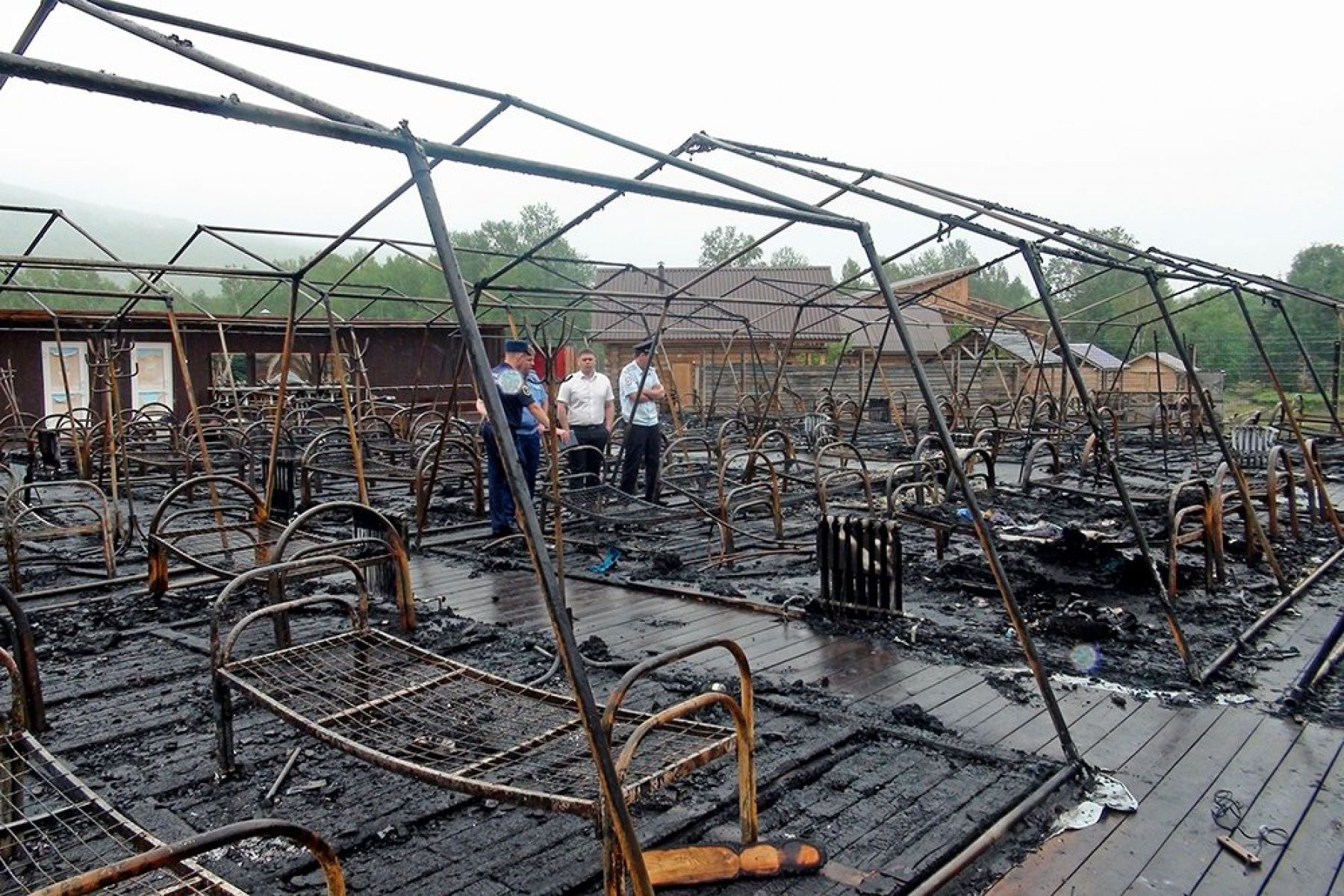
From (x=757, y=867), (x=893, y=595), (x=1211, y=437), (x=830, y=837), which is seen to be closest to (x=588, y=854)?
(x=757, y=867)

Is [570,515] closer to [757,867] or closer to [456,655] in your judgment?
[456,655]

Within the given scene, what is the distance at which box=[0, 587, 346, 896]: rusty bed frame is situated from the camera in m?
1.89

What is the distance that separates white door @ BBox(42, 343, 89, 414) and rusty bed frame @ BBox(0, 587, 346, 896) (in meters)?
15.3

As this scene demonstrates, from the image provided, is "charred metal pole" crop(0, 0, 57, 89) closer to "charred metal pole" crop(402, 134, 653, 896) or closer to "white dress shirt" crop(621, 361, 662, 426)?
"charred metal pole" crop(402, 134, 653, 896)

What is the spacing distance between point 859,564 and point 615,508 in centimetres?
277

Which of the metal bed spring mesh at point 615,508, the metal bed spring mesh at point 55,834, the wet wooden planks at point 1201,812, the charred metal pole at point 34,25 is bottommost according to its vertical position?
the wet wooden planks at point 1201,812

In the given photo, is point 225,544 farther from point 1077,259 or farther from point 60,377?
point 60,377

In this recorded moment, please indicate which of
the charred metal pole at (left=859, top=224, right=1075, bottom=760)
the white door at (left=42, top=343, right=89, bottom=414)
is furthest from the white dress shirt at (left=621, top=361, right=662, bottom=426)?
the white door at (left=42, top=343, right=89, bottom=414)

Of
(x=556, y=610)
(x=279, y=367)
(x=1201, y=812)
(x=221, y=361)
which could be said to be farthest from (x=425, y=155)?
(x=279, y=367)

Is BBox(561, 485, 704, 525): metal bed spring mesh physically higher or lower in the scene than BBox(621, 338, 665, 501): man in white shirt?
lower

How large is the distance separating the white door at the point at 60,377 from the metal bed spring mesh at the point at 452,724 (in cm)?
1528

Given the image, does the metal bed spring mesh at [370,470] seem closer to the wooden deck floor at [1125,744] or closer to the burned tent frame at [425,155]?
the wooden deck floor at [1125,744]

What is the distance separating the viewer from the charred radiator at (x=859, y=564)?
5512 millimetres

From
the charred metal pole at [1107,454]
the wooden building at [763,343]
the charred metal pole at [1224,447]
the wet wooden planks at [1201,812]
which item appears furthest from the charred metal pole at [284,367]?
the wooden building at [763,343]
